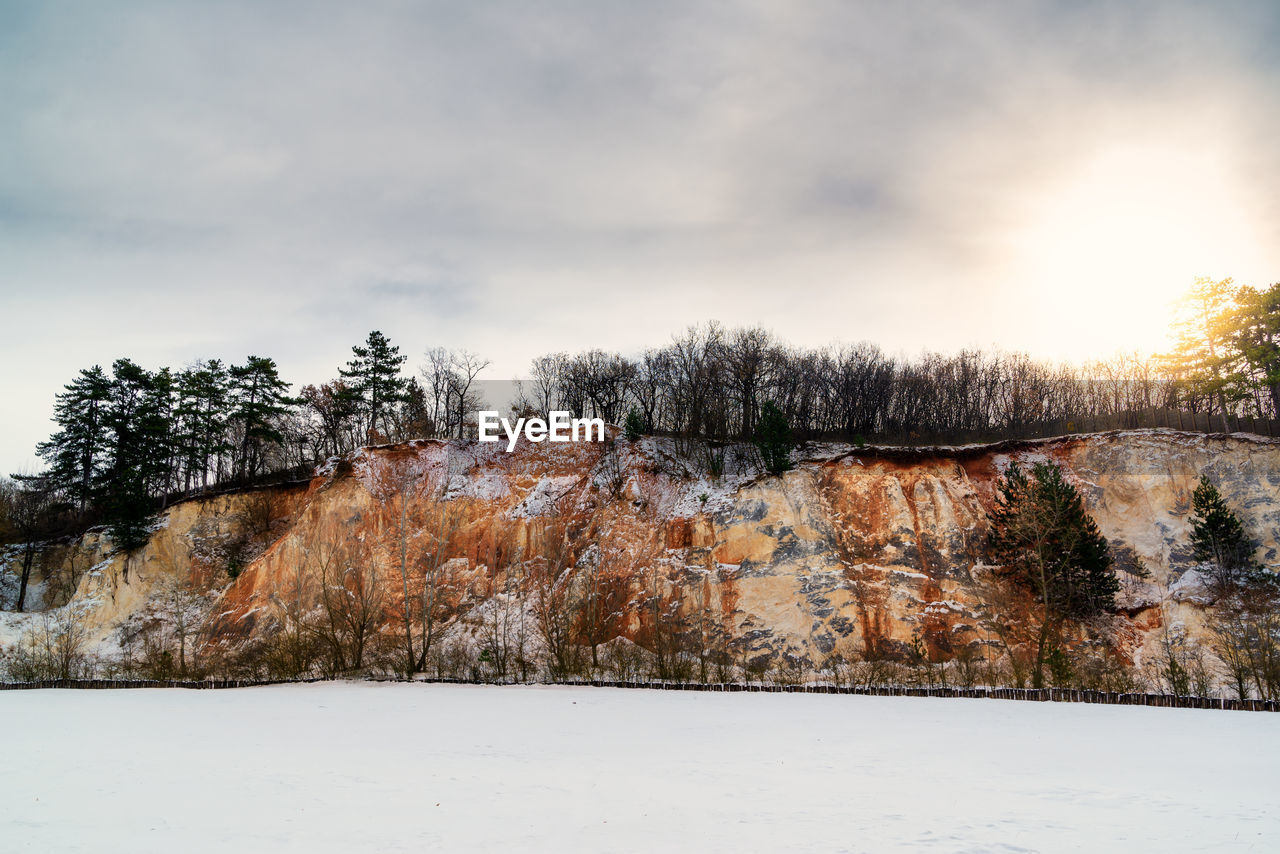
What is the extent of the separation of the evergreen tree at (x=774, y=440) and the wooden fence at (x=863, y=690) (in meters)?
14.2

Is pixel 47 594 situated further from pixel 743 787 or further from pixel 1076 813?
pixel 1076 813

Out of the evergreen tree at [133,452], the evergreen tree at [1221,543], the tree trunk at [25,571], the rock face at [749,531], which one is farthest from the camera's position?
the tree trunk at [25,571]

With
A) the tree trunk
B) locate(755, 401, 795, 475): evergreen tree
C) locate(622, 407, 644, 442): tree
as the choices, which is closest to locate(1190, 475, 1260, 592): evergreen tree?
locate(755, 401, 795, 475): evergreen tree

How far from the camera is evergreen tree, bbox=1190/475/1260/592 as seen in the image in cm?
2961

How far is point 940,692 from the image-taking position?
2481 centimetres

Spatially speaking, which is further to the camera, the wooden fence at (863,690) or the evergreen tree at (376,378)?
the evergreen tree at (376,378)

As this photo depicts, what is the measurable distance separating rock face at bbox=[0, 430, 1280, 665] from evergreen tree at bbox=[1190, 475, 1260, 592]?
2.99 feet

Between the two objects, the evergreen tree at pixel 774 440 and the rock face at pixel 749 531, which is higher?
the evergreen tree at pixel 774 440

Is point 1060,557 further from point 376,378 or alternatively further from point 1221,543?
point 376,378

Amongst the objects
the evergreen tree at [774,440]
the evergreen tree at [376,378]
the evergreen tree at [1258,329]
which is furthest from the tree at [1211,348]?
the evergreen tree at [376,378]

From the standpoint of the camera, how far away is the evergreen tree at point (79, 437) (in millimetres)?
51094

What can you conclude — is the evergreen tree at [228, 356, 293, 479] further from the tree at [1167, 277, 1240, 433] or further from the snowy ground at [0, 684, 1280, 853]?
the tree at [1167, 277, 1240, 433]

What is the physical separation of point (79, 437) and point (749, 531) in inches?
2006

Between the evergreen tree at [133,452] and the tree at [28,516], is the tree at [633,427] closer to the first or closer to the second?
the evergreen tree at [133,452]
